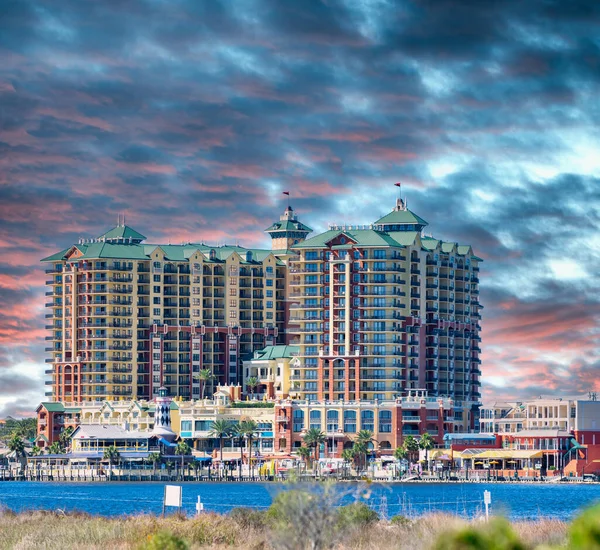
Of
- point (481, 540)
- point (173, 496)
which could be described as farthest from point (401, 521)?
point (481, 540)

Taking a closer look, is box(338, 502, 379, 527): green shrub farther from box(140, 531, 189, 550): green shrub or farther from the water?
the water

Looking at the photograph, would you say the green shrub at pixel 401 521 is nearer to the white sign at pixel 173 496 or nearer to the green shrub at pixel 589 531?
the white sign at pixel 173 496

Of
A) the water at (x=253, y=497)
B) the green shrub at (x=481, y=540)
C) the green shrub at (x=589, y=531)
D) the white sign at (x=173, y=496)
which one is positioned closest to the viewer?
the green shrub at (x=589, y=531)

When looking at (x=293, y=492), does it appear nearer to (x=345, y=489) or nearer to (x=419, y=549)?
(x=345, y=489)

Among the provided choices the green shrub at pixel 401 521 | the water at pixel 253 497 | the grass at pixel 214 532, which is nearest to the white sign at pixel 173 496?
the grass at pixel 214 532

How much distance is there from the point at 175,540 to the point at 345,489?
9511mm

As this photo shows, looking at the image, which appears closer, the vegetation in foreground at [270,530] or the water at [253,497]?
the vegetation in foreground at [270,530]

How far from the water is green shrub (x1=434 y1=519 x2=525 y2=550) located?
90.4 meters

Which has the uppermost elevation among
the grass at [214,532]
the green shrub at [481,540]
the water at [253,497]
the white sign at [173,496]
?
the green shrub at [481,540]

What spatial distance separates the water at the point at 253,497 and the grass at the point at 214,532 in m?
43.7

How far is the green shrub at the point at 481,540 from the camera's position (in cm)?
1823

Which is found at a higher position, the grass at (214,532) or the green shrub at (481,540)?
the green shrub at (481,540)

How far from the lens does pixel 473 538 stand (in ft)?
60.2

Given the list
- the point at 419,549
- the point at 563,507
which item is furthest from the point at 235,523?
the point at 563,507
